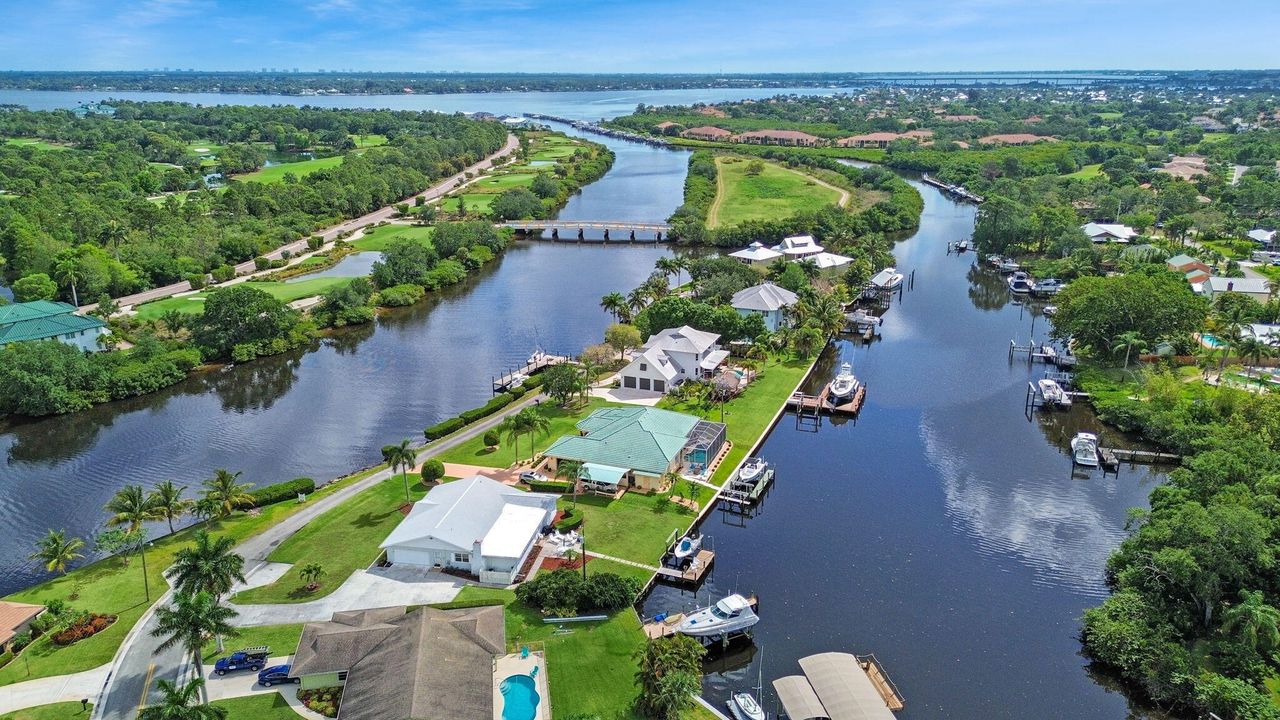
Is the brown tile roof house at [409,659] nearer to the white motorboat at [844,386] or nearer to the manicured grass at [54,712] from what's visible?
the manicured grass at [54,712]

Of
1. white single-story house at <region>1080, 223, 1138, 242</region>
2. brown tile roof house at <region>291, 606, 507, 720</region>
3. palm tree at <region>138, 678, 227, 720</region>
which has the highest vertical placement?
white single-story house at <region>1080, 223, 1138, 242</region>

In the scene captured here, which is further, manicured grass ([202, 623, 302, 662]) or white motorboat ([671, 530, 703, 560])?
white motorboat ([671, 530, 703, 560])

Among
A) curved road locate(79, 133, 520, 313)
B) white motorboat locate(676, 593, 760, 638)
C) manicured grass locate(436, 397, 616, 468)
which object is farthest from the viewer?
curved road locate(79, 133, 520, 313)

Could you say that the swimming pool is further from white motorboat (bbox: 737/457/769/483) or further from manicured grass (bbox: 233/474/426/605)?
white motorboat (bbox: 737/457/769/483)

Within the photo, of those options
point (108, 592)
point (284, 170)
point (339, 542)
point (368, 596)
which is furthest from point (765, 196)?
point (108, 592)

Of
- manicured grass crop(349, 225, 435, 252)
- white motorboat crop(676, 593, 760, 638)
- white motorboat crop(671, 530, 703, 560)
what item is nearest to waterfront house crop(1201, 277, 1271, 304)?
white motorboat crop(671, 530, 703, 560)

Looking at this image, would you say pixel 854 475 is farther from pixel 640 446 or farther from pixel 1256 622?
pixel 1256 622

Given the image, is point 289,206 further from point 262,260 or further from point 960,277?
point 960,277
